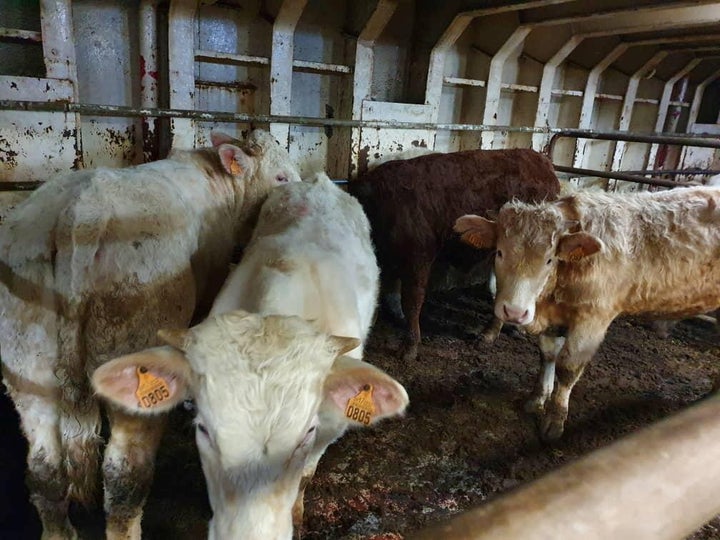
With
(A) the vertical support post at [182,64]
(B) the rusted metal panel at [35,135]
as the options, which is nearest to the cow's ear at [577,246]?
(A) the vertical support post at [182,64]

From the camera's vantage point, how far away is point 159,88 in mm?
4203

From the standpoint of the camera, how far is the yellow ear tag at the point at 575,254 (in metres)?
2.81

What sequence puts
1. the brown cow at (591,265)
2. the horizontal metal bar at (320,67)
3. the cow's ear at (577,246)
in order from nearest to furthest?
the cow's ear at (577,246) → the brown cow at (591,265) → the horizontal metal bar at (320,67)

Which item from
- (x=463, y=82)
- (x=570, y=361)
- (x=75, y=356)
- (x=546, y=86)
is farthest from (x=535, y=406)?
(x=546, y=86)

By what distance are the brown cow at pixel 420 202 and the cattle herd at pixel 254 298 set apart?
0.7 inches

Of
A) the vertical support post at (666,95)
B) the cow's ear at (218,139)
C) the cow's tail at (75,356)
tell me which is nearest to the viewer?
the cow's tail at (75,356)

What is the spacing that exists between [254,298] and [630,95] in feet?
28.2

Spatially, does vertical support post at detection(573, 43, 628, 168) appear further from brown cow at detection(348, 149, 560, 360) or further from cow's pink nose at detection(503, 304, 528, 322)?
cow's pink nose at detection(503, 304, 528, 322)

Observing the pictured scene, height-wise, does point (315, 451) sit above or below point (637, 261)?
below

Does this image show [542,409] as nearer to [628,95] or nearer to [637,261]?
[637,261]

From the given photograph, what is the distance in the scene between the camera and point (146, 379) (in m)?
1.49

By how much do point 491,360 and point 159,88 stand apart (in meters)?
3.53

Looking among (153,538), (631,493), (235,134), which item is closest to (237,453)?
(631,493)

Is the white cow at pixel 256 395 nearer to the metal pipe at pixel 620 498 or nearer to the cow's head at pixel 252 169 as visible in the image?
the metal pipe at pixel 620 498
